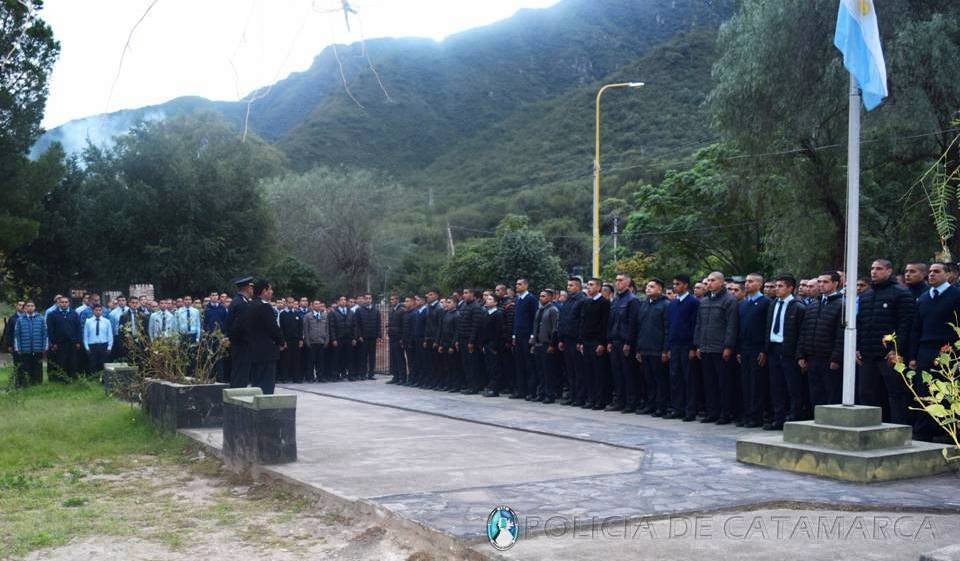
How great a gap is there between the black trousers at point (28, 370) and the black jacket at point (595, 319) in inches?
451

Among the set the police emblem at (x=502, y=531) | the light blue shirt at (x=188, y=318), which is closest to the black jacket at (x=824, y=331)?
the police emblem at (x=502, y=531)

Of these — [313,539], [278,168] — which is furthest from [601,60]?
[313,539]

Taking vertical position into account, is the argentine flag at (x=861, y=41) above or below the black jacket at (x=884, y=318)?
above

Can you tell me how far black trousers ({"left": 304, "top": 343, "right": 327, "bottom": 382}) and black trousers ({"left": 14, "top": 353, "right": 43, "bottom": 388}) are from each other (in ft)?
18.6

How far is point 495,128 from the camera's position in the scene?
70.6 m

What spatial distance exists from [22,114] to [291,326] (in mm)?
12329

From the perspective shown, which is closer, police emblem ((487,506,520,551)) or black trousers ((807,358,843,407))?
police emblem ((487,506,520,551))

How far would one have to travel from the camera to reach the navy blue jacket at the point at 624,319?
529 inches

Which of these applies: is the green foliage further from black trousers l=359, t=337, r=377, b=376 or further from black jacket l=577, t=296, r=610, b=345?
black jacket l=577, t=296, r=610, b=345

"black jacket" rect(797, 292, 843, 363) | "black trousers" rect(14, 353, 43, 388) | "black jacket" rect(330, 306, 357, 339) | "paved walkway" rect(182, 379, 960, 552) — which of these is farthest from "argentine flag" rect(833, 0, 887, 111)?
"black trousers" rect(14, 353, 43, 388)

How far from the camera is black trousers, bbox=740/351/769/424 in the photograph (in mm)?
11562

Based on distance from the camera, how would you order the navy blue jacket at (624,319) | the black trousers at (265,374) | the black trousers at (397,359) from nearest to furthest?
the black trousers at (265,374) < the navy blue jacket at (624,319) < the black trousers at (397,359)

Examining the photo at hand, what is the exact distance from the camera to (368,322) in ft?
70.1

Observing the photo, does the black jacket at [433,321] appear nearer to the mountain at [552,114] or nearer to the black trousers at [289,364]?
the black trousers at [289,364]
